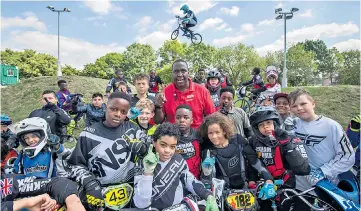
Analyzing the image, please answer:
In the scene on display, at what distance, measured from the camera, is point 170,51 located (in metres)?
58.3

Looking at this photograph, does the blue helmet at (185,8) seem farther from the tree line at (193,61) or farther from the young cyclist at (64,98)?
the tree line at (193,61)

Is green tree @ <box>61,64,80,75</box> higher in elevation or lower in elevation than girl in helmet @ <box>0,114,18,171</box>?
higher

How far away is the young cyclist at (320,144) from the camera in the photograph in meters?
3.22

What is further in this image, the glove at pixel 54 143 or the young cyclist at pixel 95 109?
the young cyclist at pixel 95 109

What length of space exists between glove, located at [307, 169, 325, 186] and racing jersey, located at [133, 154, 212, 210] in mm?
1221

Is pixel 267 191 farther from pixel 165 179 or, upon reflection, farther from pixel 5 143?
pixel 5 143

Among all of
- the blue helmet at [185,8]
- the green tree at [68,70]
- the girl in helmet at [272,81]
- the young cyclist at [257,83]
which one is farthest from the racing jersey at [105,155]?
the green tree at [68,70]

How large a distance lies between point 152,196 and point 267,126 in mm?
1590

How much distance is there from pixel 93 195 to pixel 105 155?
43 centimetres

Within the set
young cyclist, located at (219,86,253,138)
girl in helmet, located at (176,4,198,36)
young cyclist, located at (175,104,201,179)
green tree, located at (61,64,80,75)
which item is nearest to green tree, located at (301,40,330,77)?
green tree, located at (61,64,80,75)

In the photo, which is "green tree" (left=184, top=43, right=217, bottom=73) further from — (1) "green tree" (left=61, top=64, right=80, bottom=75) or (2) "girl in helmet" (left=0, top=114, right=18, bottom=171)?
(2) "girl in helmet" (left=0, top=114, right=18, bottom=171)

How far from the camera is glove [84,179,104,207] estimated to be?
2797 mm

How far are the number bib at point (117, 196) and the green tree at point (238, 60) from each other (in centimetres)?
5348

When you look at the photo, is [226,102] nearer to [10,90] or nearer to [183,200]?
[183,200]
